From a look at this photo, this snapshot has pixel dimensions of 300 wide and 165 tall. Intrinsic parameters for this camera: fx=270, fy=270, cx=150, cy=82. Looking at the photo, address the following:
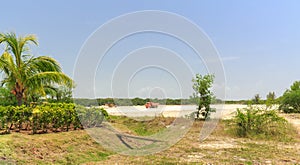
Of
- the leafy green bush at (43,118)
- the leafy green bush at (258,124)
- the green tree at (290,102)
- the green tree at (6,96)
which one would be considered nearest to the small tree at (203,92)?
the leafy green bush at (258,124)

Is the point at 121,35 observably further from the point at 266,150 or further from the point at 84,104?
the point at 266,150

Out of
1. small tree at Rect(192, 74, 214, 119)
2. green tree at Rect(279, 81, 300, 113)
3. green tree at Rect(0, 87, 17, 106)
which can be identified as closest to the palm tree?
green tree at Rect(0, 87, 17, 106)

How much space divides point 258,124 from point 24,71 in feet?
24.9

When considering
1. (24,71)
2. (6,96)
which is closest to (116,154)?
(24,71)

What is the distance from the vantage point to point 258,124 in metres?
8.61

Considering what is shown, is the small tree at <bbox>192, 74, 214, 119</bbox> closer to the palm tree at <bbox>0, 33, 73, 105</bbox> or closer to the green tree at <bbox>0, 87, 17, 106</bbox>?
the palm tree at <bbox>0, 33, 73, 105</bbox>

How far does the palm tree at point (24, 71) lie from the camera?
8.33 meters

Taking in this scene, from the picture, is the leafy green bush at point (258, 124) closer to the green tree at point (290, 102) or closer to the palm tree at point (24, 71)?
the palm tree at point (24, 71)

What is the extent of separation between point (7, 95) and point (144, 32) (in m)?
6.44

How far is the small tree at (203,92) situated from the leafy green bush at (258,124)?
2.81 metres

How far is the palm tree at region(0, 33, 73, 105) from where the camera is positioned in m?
8.33

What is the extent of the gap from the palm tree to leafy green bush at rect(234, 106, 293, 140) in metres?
5.59

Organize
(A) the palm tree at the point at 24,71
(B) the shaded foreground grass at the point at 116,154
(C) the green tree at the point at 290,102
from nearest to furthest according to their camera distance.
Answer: (B) the shaded foreground grass at the point at 116,154 < (A) the palm tree at the point at 24,71 < (C) the green tree at the point at 290,102

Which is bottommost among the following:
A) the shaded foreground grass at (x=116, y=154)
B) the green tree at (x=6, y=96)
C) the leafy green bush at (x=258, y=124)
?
the shaded foreground grass at (x=116, y=154)
